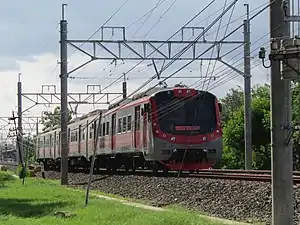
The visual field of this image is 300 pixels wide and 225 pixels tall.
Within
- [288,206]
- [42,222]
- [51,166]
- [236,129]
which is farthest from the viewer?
[51,166]

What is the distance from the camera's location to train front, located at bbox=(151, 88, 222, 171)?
2650 centimetres

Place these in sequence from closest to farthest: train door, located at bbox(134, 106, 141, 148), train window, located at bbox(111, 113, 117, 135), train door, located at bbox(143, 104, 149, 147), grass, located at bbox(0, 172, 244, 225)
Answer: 1. grass, located at bbox(0, 172, 244, 225)
2. train door, located at bbox(143, 104, 149, 147)
3. train door, located at bbox(134, 106, 141, 148)
4. train window, located at bbox(111, 113, 117, 135)

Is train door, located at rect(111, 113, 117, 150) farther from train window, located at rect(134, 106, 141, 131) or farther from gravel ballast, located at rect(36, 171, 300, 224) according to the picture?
gravel ballast, located at rect(36, 171, 300, 224)

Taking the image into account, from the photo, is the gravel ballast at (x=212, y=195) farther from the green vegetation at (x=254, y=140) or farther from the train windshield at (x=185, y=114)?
the green vegetation at (x=254, y=140)

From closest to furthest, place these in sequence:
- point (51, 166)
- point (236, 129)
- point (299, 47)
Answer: point (299, 47)
point (236, 129)
point (51, 166)

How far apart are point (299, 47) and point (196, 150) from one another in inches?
620

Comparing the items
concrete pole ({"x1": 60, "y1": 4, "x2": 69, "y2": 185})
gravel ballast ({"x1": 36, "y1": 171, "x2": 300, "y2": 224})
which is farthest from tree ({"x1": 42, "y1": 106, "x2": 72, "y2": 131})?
gravel ballast ({"x1": 36, "y1": 171, "x2": 300, "y2": 224})

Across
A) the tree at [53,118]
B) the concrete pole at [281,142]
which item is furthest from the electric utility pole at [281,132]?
the tree at [53,118]

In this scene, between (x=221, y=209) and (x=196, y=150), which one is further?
(x=196, y=150)

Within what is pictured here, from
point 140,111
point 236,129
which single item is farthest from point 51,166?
point 140,111

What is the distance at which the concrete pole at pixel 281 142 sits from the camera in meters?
12.0

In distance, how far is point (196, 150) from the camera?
26.8m

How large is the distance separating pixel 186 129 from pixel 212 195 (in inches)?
319

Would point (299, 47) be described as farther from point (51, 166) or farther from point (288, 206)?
point (51, 166)
